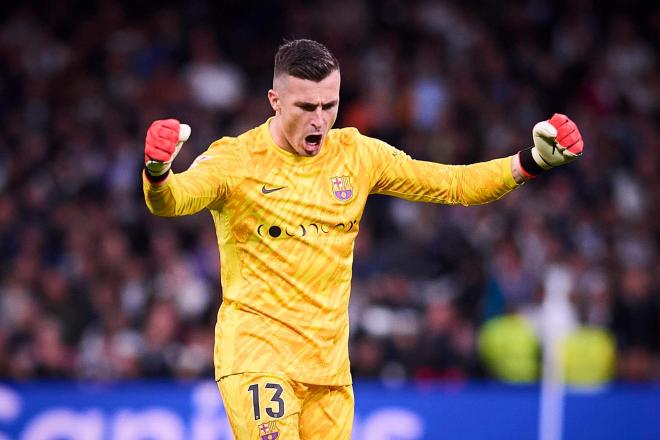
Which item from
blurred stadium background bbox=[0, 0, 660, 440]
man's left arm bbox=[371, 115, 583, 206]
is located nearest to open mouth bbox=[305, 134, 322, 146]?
man's left arm bbox=[371, 115, 583, 206]

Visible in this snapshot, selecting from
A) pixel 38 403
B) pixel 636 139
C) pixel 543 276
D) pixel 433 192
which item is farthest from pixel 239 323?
pixel 636 139

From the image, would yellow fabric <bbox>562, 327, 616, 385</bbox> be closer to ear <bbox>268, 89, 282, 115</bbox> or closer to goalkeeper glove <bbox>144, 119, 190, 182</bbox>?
ear <bbox>268, 89, 282, 115</bbox>

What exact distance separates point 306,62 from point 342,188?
0.63 metres

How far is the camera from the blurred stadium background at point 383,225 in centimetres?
1088

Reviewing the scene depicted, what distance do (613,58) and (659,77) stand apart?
621 mm

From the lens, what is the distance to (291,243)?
18.4 ft

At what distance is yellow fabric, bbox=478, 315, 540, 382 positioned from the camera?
1169 centimetres

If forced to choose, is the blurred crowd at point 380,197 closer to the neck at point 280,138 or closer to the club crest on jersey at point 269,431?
the neck at point 280,138

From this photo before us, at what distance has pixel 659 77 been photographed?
15.4 meters

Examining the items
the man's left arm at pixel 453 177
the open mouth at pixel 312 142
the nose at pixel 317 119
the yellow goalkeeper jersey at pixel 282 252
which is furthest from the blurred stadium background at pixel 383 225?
the nose at pixel 317 119

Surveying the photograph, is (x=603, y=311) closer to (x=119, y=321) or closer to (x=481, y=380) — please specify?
(x=481, y=380)

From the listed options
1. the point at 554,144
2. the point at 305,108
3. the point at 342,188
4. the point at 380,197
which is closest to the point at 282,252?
the point at 342,188

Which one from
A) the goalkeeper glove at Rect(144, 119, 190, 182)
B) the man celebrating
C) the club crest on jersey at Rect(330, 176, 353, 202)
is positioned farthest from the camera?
the club crest on jersey at Rect(330, 176, 353, 202)

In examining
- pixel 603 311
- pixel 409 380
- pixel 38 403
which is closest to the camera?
pixel 38 403
